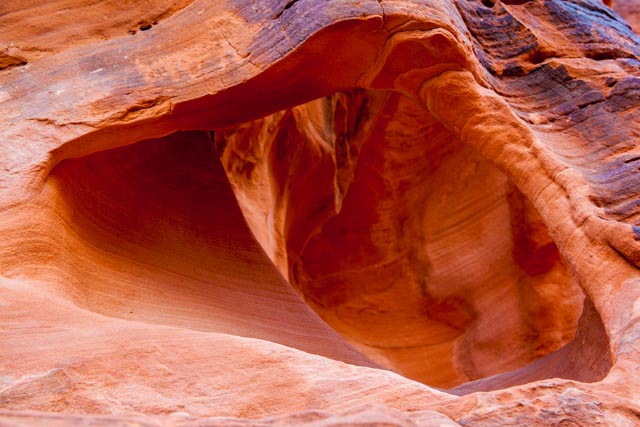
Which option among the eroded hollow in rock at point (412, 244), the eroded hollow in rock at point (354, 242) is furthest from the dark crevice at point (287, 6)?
the eroded hollow in rock at point (412, 244)

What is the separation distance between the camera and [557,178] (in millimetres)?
3709

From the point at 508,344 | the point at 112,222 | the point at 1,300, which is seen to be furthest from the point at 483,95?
the point at 508,344

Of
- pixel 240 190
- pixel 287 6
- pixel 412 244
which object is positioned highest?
pixel 287 6

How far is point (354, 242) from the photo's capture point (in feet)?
24.1

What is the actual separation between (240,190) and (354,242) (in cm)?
212

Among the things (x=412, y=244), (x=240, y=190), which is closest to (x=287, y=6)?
(x=240, y=190)

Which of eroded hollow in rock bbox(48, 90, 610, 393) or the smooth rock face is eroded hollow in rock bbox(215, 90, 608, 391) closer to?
eroded hollow in rock bbox(48, 90, 610, 393)

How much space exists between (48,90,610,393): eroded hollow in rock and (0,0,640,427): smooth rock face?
2 cm

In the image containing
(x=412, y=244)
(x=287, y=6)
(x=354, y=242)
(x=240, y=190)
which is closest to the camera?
(x=287, y=6)

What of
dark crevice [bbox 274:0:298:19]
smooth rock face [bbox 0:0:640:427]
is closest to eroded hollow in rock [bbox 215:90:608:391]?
smooth rock face [bbox 0:0:640:427]

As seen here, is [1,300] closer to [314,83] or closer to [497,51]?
[314,83]

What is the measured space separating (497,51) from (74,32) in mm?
2261

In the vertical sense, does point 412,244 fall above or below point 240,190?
below

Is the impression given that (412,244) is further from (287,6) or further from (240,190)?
(287,6)
